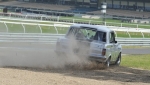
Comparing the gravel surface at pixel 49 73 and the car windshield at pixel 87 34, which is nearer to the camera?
the gravel surface at pixel 49 73

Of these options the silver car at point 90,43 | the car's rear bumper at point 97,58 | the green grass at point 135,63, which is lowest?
the green grass at point 135,63

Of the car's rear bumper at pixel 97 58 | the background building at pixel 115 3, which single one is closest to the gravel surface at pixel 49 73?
the car's rear bumper at pixel 97 58

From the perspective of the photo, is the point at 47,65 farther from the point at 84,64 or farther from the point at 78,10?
the point at 78,10

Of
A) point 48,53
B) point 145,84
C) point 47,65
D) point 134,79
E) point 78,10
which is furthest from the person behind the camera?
point 78,10

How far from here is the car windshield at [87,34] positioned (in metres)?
18.0

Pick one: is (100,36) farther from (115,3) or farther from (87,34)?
(115,3)

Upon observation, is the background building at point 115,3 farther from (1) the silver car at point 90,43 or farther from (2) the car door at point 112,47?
(1) the silver car at point 90,43

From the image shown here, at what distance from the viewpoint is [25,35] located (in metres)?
30.9

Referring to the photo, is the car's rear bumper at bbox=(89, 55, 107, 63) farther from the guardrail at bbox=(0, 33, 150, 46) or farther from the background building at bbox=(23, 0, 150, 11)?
the background building at bbox=(23, 0, 150, 11)

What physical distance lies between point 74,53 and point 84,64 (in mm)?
594

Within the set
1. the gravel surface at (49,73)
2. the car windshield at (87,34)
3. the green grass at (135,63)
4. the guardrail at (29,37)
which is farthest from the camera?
the guardrail at (29,37)

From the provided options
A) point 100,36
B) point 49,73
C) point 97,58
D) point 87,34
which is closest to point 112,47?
point 100,36

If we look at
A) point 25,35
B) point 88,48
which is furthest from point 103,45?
point 25,35

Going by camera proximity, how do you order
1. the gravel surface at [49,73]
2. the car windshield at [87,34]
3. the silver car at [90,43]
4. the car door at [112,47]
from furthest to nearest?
the car door at [112,47] → the car windshield at [87,34] → the silver car at [90,43] → the gravel surface at [49,73]
